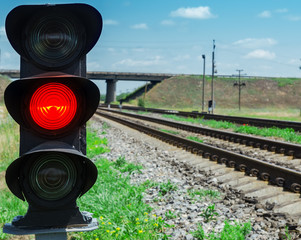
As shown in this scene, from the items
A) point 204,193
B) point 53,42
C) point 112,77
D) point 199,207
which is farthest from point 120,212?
point 112,77

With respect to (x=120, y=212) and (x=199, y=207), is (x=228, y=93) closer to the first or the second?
(x=199, y=207)

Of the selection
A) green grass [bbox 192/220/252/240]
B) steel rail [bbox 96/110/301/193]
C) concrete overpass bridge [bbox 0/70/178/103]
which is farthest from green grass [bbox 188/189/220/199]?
concrete overpass bridge [bbox 0/70/178/103]

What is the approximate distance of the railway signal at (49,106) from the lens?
6.00 feet

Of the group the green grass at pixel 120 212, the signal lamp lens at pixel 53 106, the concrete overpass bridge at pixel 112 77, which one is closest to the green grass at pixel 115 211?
the green grass at pixel 120 212

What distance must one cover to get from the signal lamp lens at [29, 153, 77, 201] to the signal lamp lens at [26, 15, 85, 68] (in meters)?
0.44

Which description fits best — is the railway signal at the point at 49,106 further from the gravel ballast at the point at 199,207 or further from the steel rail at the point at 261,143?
the steel rail at the point at 261,143

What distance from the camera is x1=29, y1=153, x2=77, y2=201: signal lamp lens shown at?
1869 mm

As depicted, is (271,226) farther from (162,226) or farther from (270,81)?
(270,81)

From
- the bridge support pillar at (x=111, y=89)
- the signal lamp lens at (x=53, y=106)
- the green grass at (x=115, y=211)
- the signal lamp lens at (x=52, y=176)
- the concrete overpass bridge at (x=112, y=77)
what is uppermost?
the concrete overpass bridge at (x=112, y=77)

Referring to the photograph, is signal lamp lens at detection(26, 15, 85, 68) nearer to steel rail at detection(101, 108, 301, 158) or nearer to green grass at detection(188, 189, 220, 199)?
green grass at detection(188, 189, 220, 199)

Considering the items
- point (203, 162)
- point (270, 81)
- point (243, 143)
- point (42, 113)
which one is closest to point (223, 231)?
point (42, 113)

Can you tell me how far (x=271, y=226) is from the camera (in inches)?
186

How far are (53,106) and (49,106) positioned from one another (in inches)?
0.7

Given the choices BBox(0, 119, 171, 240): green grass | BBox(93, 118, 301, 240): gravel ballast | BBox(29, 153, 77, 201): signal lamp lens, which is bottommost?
BBox(93, 118, 301, 240): gravel ballast
